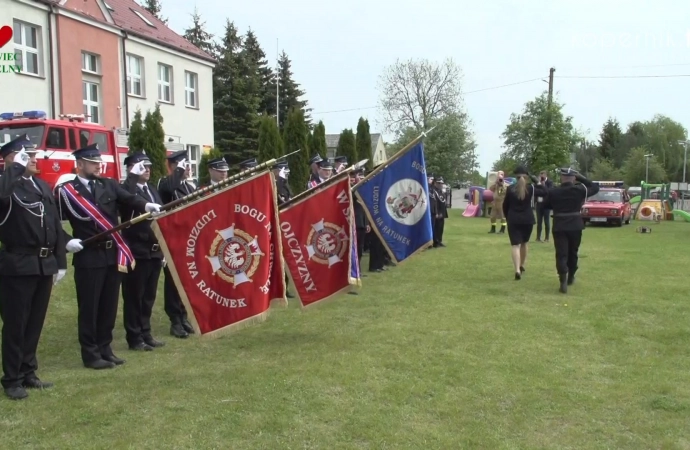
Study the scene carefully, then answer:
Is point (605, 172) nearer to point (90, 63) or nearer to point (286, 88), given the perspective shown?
point (286, 88)

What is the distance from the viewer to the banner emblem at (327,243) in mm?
6555

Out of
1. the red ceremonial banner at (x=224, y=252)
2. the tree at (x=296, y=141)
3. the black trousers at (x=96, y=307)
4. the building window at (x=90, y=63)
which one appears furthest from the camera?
the tree at (x=296, y=141)

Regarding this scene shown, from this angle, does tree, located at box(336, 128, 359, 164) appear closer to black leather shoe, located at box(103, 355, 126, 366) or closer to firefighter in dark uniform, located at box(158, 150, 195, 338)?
firefighter in dark uniform, located at box(158, 150, 195, 338)

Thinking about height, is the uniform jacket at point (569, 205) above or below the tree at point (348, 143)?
below

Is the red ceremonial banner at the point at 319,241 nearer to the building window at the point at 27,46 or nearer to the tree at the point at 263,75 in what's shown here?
the building window at the point at 27,46

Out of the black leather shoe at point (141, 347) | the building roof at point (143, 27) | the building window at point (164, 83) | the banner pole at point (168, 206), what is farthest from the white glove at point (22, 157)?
the building window at point (164, 83)

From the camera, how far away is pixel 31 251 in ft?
16.1

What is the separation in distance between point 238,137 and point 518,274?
3286 cm

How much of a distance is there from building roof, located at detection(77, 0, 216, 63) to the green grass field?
17596 mm

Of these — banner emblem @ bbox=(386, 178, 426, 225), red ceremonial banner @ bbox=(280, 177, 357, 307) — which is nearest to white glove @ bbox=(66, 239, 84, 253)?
red ceremonial banner @ bbox=(280, 177, 357, 307)

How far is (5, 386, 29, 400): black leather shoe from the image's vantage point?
191 inches

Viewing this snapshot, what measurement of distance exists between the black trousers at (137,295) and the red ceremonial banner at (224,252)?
1212mm

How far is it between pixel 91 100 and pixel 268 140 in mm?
6382

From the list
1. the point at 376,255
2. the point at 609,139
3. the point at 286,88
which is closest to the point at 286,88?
the point at 286,88
